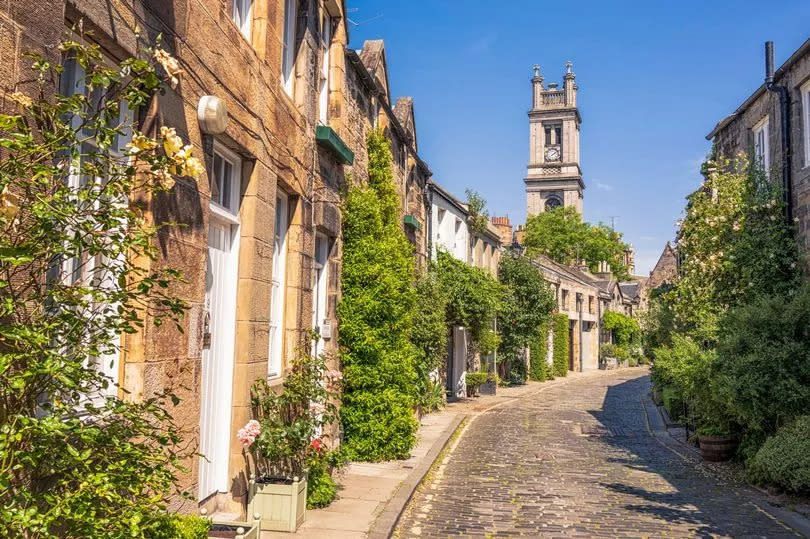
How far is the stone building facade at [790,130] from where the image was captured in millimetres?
12023

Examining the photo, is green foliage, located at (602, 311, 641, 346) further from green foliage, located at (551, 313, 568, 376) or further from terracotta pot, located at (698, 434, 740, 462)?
terracotta pot, located at (698, 434, 740, 462)

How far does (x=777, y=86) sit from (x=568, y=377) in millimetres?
26940

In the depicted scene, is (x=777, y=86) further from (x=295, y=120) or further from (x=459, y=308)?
(x=459, y=308)

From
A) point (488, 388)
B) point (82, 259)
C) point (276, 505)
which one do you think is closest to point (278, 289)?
point (276, 505)

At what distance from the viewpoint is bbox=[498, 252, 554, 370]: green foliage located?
29234 mm

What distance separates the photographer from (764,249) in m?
13.1

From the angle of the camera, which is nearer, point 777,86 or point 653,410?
point 777,86

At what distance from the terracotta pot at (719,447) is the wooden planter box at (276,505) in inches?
334

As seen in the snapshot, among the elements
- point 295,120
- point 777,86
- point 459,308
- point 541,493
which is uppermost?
point 777,86

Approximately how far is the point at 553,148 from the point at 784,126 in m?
70.7

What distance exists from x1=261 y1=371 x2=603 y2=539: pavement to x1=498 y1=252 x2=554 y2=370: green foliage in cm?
1400

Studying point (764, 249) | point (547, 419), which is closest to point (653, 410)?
point (547, 419)

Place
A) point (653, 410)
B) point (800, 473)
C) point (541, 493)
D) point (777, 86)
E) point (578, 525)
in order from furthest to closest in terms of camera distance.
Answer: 1. point (653, 410)
2. point (777, 86)
3. point (541, 493)
4. point (800, 473)
5. point (578, 525)

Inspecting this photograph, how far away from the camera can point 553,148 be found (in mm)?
81562
